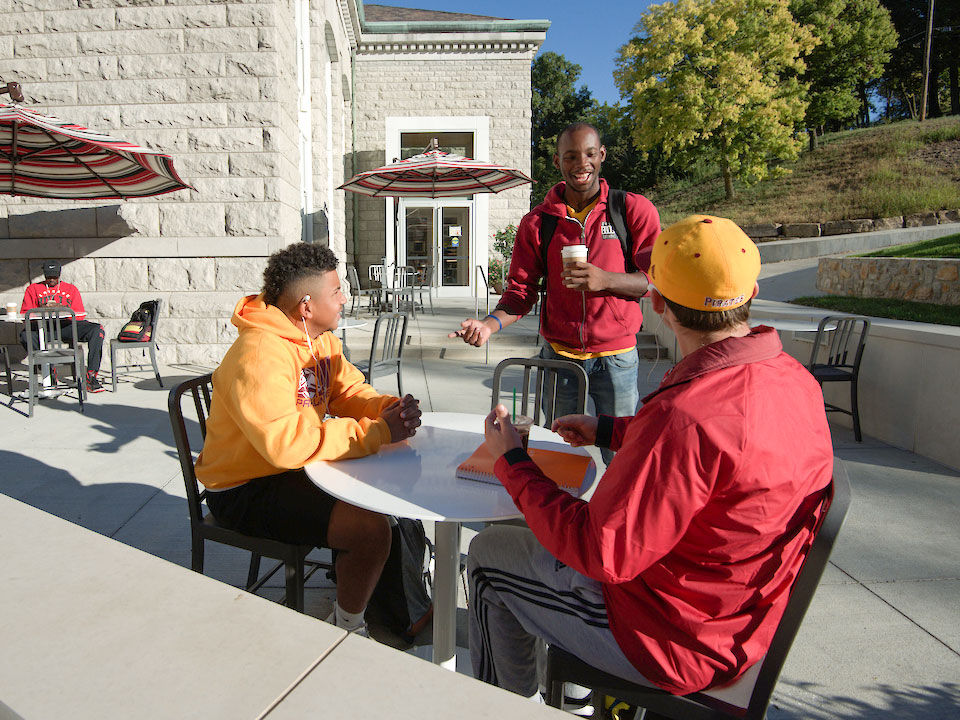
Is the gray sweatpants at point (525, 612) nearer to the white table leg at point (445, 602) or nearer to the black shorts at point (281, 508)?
the white table leg at point (445, 602)

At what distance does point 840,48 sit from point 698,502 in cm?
4034

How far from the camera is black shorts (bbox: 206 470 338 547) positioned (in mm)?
2271

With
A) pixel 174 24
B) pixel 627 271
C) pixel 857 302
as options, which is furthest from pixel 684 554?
pixel 857 302

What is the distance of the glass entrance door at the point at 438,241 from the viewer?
17.2 metres

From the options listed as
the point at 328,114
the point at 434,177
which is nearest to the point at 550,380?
the point at 434,177

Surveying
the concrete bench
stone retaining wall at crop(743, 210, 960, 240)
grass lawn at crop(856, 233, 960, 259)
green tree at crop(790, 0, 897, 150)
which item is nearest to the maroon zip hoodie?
the concrete bench

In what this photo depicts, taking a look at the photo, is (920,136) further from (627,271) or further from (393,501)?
(393,501)

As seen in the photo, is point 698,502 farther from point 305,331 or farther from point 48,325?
point 48,325

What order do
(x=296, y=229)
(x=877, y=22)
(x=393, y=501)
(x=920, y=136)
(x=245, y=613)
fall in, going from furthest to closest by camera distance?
(x=877, y=22) → (x=920, y=136) → (x=296, y=229) → (x=393, y=501) → (x=245, y=613)

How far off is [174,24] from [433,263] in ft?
31.8

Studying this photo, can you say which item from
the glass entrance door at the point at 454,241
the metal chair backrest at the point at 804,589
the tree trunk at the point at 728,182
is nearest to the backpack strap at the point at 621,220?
the metal chair backrest at the point at 804,589

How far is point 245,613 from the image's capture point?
46.4 inches

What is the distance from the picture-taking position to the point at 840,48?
33.6 metres

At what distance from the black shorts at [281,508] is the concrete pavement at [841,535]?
0.66 meters
